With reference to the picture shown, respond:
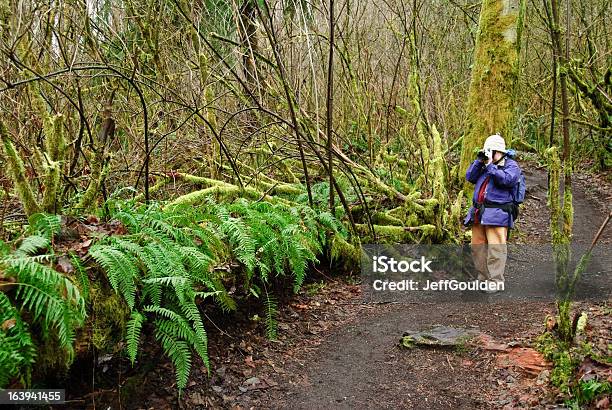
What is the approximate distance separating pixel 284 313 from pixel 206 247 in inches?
61.5

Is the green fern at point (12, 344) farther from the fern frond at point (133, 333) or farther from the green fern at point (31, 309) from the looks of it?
the fern frond at point (133, 333)

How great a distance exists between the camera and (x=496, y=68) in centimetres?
873

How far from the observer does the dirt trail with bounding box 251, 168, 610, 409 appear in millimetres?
4223

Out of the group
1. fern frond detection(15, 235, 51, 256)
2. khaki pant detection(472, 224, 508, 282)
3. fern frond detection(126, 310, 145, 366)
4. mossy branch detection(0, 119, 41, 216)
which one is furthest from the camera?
khaki pant detection(472, 224, 508, 282)

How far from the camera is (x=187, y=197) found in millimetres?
6238

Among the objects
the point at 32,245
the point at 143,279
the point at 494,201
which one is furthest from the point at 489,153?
the point at 32,245

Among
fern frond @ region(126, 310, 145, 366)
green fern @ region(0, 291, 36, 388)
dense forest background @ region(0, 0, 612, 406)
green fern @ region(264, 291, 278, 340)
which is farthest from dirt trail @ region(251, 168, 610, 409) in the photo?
green fern @ region(0, 291, 36, 388)

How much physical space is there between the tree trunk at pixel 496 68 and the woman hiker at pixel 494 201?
2878 mm

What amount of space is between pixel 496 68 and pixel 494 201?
3.64 m

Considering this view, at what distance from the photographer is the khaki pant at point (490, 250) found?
6195 millimetres

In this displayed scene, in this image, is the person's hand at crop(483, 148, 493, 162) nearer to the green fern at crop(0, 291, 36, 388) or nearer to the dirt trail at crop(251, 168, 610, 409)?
the dirt trail at crop(251, 168, 610, 409)

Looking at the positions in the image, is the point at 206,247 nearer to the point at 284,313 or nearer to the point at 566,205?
Result: the point at 284,313

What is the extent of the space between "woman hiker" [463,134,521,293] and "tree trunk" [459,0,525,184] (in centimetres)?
288

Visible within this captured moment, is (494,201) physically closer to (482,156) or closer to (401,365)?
(482,156)
